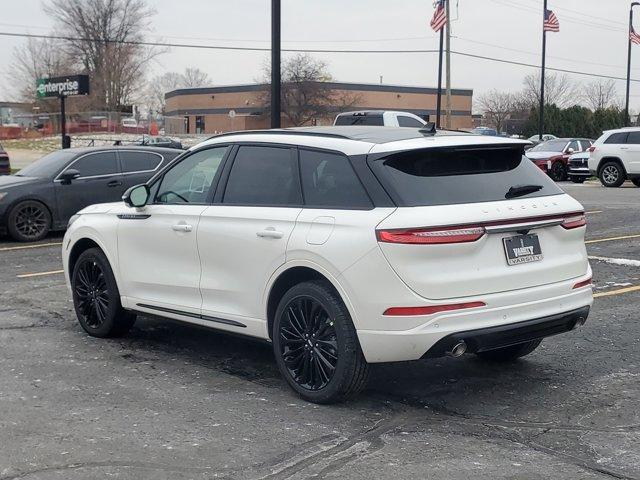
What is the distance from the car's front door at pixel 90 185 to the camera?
45.8ft

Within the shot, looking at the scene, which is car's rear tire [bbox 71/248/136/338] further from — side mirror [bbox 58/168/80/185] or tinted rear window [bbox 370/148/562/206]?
side mirror [bbox 58/168/80/185]

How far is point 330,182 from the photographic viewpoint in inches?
211

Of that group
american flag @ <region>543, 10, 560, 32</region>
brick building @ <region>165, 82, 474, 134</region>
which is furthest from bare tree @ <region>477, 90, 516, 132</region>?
american flag @ <region>543, 10, 560, 32</region>

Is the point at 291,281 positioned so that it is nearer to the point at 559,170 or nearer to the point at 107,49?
the point at 559,170

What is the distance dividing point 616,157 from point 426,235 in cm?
2126

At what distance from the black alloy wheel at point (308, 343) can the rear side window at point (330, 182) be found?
0.63 meters

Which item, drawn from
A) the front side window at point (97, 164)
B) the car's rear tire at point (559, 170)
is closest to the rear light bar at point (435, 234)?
the front side window at point (97, 164)

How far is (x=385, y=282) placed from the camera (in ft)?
15.8

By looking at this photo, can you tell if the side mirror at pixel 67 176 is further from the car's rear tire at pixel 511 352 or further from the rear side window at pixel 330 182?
the car's rear tire at pixel 511 352

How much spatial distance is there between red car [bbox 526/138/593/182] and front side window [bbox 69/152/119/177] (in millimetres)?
17072

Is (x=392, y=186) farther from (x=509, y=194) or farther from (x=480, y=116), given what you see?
(x=480, y=116)

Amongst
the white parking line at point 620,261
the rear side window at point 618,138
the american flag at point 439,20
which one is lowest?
the white parking line at point 620,261

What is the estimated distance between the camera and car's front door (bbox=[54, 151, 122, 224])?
13969mm

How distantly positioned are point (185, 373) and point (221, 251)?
37.3 inches
